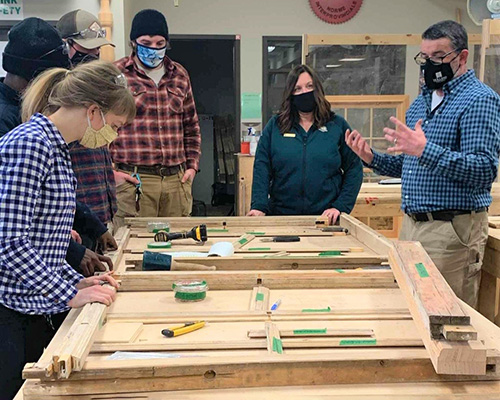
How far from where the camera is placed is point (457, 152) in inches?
96.3

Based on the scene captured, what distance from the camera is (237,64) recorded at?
6867mm

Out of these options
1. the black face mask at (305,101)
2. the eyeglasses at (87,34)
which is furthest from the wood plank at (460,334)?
the eyeglasses at (87,34)

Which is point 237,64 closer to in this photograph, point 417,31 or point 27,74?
point 417,31

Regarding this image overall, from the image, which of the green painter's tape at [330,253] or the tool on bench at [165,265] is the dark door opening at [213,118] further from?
the tool on bench at [165,265]

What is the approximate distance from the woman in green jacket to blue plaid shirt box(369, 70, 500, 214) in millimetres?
444

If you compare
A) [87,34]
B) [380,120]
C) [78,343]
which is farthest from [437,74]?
[380,120]

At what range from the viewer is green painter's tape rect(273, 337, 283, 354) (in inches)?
49.9

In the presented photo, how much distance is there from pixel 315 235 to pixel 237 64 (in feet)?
15.4

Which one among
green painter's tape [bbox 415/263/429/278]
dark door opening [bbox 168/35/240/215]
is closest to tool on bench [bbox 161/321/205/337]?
green painter's tape [bbox 415/263/429/278]

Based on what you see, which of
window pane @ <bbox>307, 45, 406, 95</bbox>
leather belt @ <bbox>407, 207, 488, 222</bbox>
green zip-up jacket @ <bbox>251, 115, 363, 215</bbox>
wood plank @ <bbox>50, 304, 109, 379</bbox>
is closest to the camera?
wood plank @ <bbox>50, 304, 109, 379</bbox>

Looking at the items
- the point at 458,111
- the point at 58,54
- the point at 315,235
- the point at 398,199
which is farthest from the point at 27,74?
the point at 398,199

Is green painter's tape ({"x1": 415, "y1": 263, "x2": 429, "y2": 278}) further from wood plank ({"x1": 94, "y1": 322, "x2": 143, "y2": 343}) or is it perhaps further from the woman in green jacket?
the woman in green jacket

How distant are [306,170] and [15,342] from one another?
6.08 ft

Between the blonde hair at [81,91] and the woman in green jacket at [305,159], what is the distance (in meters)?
1.44
